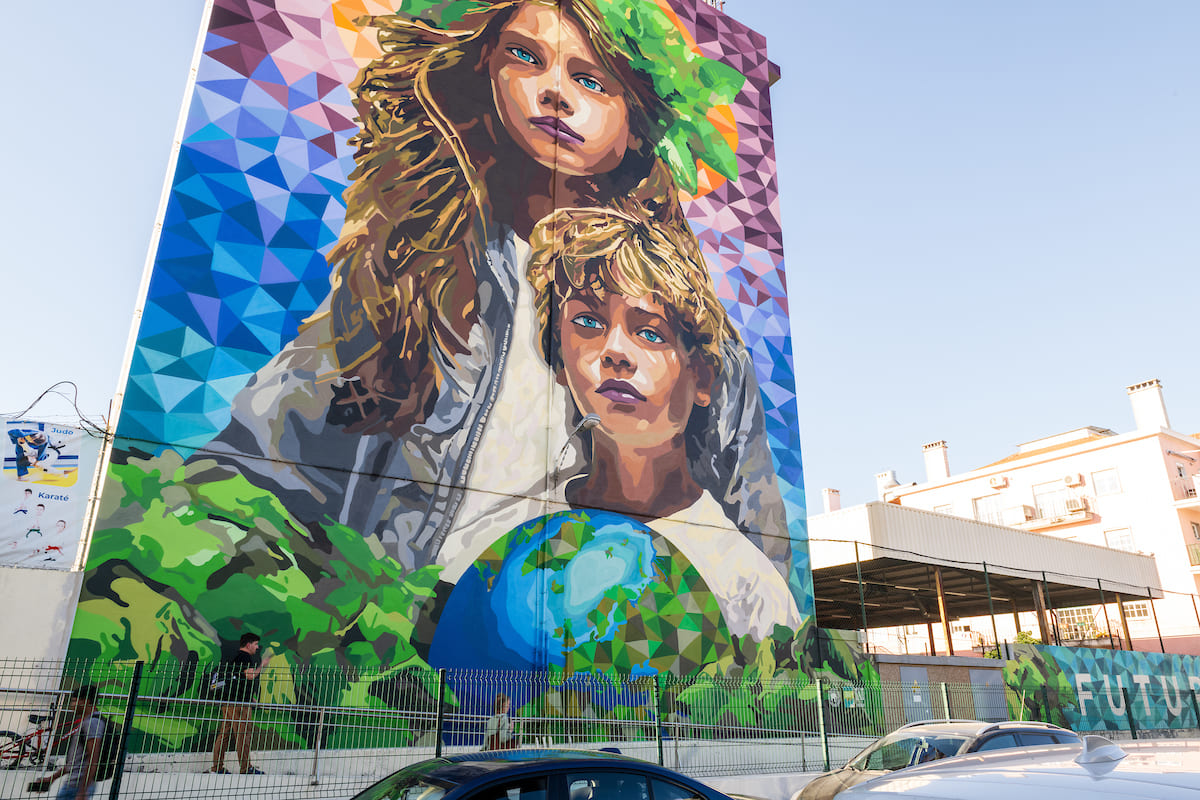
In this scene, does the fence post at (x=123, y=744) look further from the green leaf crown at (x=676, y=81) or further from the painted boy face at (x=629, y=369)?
the green leaf crown at (x=676, y=81)

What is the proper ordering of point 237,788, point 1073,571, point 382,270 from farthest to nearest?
point 1073,571, point 382,270, point 237,788

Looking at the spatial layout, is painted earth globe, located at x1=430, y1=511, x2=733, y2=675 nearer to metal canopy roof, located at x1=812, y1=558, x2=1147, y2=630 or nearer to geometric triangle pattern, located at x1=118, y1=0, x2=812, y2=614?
geometric triangle pattern, located at x1=118, y1=0, x2=812, y2=614

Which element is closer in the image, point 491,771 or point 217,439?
point 491,771

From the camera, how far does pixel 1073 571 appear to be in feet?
105

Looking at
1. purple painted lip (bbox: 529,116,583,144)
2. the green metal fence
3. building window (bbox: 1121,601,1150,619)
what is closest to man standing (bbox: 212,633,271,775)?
the green metal fence

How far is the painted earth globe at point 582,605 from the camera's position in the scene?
16625 mm

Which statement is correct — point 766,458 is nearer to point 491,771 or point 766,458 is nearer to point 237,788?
point 237,788

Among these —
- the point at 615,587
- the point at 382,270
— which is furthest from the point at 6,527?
the point at 615,587

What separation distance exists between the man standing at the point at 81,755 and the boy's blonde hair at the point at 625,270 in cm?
1159

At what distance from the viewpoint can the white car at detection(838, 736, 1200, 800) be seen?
2.39 meters

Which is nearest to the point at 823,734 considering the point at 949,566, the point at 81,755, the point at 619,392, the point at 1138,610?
the point at 619,392

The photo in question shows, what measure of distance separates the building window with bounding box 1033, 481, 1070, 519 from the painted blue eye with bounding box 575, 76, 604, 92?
3579 centimetres

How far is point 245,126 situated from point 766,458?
1572 centimetres

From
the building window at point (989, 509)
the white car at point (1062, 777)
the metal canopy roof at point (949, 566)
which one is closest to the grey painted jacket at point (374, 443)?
the metal canopy roof at point (949, 566)
